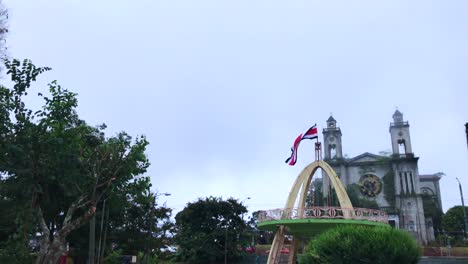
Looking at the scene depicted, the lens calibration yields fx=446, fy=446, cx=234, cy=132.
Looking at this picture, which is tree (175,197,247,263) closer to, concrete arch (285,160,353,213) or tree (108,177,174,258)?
tree (108,177,174,258)

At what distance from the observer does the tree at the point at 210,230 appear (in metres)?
48.1

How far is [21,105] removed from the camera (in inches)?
816

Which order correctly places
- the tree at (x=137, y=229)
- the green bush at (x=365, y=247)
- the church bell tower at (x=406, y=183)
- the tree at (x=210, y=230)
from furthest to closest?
the church bell tower at (x=406, y=183) → the tree at (x=210, y=230) → the tree at (x=137, y=229) → the green bush at (x=365, y=247)

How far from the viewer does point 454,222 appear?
83.4 m

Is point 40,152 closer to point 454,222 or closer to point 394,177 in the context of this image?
point 394,177

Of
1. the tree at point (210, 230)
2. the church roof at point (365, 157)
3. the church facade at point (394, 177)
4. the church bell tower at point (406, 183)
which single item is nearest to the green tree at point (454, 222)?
the church facade at point (394, 177)

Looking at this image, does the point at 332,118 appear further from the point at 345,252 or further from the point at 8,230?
the point at 345,252

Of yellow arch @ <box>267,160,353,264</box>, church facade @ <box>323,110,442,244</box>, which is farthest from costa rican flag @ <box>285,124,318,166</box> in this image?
church facade @ <box>323,110,442,244</box>

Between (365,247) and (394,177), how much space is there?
238 feet

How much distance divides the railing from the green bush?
1088 cm

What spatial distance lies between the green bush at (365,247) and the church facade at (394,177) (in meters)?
63.4

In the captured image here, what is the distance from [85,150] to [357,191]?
68.9 m

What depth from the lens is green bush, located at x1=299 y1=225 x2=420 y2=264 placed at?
16.3m

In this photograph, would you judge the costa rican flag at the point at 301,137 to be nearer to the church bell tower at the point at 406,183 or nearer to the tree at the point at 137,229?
the tree at the point at 137,229
